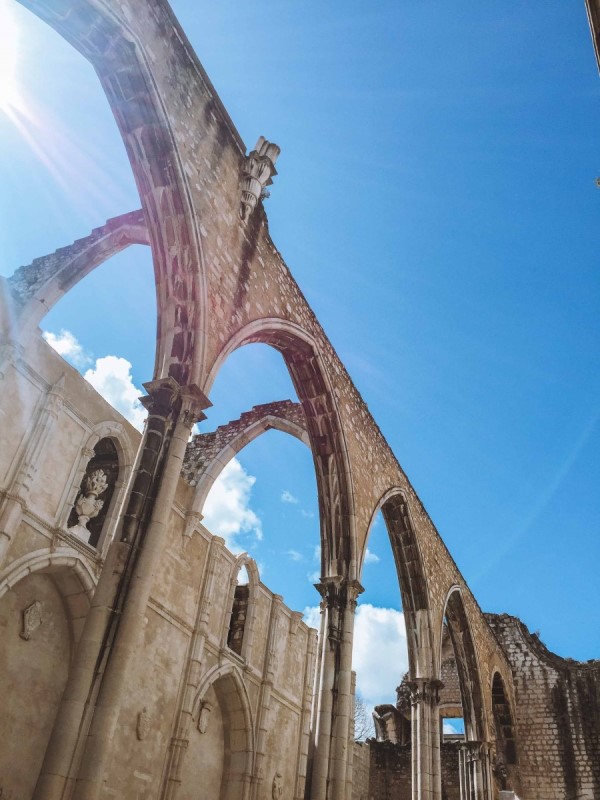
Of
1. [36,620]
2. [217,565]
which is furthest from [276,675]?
[36,620]

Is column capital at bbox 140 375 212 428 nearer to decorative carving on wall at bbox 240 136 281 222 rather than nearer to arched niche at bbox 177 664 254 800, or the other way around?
decorative carving on wall at bbox 240 136 281 222

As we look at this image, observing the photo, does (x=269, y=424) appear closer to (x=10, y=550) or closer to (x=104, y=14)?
(x=10, y=550)

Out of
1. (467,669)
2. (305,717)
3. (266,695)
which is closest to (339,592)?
(266,695)

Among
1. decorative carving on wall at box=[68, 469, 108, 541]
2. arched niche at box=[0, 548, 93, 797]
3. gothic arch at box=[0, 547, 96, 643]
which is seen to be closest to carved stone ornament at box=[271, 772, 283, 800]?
arched niche at box=[0, 548, 93, 797]

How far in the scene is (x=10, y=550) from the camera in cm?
891

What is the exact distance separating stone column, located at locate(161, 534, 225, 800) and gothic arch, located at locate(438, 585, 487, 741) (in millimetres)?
6966

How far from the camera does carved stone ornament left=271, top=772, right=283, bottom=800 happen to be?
13609 millimetres

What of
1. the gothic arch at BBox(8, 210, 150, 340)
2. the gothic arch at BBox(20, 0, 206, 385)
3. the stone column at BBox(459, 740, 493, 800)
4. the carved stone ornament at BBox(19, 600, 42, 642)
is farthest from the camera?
the stone column at BBox(459, 740, 493, 800)

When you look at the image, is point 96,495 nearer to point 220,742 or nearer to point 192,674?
point 192,674

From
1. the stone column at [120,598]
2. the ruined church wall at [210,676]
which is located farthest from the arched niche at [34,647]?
the stone column at [120,598]

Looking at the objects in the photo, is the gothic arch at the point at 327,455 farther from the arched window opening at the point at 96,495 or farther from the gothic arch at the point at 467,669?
the gothic arch at the point at 467,669

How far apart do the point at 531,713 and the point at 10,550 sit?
701 inches

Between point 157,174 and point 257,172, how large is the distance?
6.54 feet

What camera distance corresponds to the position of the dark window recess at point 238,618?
13703 mm
